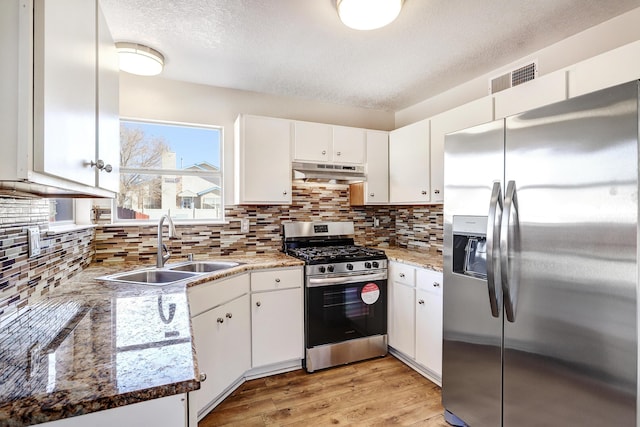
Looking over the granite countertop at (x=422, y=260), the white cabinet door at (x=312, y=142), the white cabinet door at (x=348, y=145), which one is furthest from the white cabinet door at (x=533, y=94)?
the white cabinet door at (x=312, y=142)

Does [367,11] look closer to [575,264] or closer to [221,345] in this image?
[575,264]

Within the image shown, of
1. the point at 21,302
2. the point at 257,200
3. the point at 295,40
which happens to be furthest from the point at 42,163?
the point at 257,200

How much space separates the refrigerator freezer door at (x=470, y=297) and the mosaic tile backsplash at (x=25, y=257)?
2.10 m

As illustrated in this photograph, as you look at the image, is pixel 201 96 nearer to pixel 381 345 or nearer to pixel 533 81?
pixel 533 81

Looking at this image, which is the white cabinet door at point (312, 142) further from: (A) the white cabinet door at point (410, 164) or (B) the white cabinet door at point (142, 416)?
(B) the white cabinet door at point (142, 416)

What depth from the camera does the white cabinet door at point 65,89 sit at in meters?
0.79

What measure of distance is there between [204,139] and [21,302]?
2013 mm

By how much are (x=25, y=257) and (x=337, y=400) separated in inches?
77.6

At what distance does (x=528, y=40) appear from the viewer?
2.15 meters

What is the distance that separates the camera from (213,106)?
297 centimetres

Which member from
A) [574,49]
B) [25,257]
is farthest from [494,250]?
[25,257]

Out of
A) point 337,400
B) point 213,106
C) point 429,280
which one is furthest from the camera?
point 213,106

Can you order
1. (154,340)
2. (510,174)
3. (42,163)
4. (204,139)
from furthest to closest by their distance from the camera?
(204,139), (510,174), (154,340), (42,163)

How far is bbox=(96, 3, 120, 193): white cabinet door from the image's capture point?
50.3 inches
